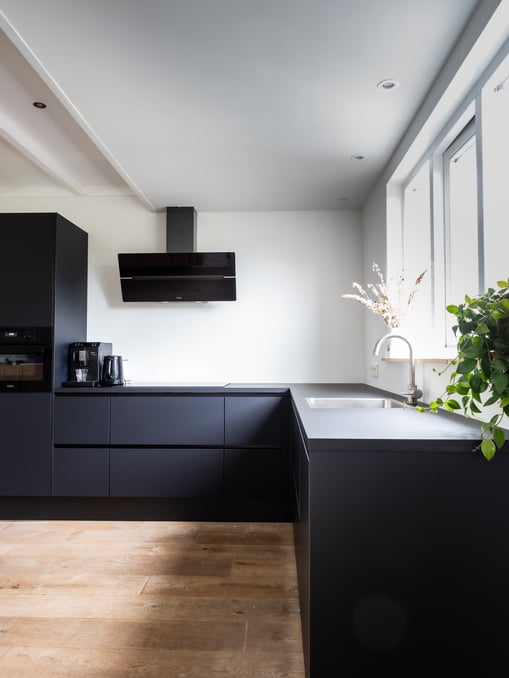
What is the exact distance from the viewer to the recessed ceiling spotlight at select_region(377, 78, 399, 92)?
1866mm

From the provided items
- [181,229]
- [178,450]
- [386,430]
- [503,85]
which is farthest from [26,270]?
[503,85]

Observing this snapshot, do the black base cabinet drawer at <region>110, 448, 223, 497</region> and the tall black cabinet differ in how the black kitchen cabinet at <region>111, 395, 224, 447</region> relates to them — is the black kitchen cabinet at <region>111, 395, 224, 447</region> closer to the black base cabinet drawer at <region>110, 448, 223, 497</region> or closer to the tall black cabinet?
the black base cabinet drawer at <region>110, 448, 223, 497</region>

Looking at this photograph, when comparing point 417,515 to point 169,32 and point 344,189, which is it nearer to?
point 169,32

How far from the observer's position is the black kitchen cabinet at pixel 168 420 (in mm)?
2855

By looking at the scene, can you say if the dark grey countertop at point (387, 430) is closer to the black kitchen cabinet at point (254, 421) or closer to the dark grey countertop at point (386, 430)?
the dark grey countertop at point (386, 430)

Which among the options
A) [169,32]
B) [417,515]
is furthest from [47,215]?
[417,515]

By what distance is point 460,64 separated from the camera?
5.26 feet

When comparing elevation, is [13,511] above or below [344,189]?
below

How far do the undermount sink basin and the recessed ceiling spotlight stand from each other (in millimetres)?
1473

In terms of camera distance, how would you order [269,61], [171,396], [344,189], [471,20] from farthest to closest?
[344,189]
[171,396]
[269,61]
[471,20]

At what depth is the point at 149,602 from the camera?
1.91 m

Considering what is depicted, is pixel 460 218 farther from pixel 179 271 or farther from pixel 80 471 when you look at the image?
pixel 80 471

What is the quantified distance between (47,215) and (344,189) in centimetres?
205

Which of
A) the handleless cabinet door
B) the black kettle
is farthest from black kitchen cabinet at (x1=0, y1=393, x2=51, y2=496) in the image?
the handleless cabinet door
